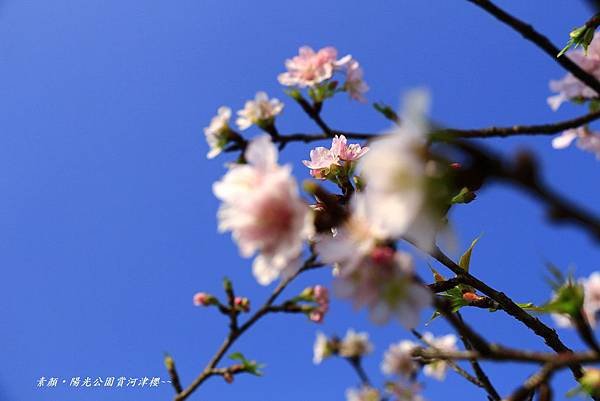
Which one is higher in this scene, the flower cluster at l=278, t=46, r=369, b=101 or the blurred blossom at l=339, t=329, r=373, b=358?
the flower cluster at l=278, t=46, r=369, b=101

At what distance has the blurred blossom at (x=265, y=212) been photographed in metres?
0.97

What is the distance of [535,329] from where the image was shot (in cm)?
208

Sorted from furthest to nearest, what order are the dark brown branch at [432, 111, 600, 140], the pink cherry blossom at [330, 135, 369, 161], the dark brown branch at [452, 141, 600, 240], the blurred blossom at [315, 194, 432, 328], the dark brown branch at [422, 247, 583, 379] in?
the dark brown branch at [422, 247, 583, 379] → the pink cherry blossom at [330, 135, 369, 161] → the dark brown branch at [432, 111, 600, 140] → the blurred blossom at [315, 194, 432, 328] → the dark brown branch at [452, 141, 600, 240]

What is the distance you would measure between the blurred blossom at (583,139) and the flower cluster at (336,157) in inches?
29.5

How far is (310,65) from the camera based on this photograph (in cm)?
140

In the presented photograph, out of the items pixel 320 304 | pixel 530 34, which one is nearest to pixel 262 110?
pixel 320 304

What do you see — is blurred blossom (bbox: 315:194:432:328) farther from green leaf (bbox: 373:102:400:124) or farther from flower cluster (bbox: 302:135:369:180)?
flower cluster (bbox: 302:135:369:180)

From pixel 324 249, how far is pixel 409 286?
0.62 ft

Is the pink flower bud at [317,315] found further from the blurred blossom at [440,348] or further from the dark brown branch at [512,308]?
the dark brown branch at [512,308]

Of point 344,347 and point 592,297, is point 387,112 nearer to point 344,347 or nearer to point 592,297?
point 344,347

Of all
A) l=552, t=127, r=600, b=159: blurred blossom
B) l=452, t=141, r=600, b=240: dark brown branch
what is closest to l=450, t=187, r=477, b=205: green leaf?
l=552, t=127, r=600, b=159: blurred blossom

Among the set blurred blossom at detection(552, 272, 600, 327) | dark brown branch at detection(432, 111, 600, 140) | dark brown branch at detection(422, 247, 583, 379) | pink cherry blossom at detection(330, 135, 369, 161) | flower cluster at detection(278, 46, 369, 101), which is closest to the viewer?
dark brown branch at detection(432, 111, 600, 140)

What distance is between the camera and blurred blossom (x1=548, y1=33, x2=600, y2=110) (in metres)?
1.26

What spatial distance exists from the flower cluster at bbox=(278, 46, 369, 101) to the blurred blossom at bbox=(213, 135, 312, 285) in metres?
0.38
